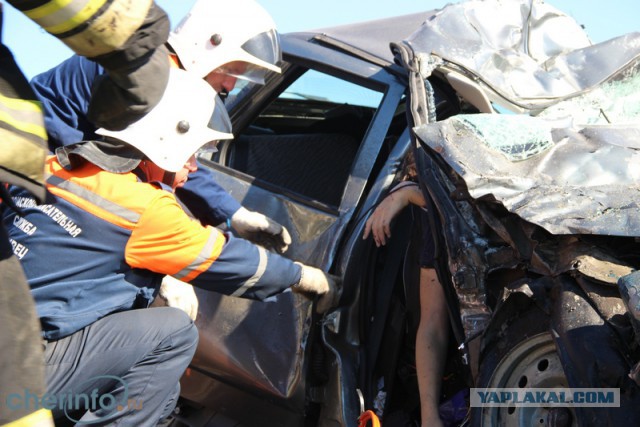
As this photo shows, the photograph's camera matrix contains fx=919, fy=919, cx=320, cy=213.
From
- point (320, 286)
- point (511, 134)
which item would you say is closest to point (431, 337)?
point (320, 286)

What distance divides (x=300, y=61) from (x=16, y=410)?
2506 mm

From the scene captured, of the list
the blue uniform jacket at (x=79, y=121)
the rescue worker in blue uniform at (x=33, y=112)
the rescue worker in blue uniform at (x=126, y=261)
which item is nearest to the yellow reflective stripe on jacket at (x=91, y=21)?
the rescue worker in blue uniform at (x=33, y=112)

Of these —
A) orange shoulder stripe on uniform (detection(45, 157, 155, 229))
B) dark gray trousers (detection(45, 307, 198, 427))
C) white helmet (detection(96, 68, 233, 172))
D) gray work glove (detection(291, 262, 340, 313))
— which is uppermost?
white helmet (detection(96, 68, 233, 172))

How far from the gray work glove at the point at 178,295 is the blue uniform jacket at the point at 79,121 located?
45 cm

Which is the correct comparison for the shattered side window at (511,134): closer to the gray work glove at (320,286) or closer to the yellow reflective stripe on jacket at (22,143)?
the gray work glove at (320,286)

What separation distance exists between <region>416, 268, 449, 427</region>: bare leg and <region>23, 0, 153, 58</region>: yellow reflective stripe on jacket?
62.6 inches

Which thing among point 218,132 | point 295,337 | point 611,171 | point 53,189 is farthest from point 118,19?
point 295,337

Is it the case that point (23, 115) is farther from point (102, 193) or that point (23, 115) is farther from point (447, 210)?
point (447, 210)

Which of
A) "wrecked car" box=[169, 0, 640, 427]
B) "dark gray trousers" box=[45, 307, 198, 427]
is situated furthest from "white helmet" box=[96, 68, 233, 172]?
"wrecked car" box=[169, 0, 640, 427]

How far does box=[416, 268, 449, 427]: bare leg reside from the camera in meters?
3.19

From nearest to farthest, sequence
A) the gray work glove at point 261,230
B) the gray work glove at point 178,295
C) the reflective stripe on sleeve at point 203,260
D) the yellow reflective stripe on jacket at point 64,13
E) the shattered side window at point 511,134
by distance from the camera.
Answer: the yellow reflective stripe on jacket at point 64,13 < the shattered side window at point 511,134 < the reflective stripe on sleeve at point 203,260 < the gray work glove at point 178,295 < the gray work glove at point 261,230

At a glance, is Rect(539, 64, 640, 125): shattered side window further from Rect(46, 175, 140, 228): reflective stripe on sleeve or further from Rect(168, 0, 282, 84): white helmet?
Rect(46, 175, 140, 228): reflective stripe on sleeve

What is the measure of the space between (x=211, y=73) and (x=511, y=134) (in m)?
1.57

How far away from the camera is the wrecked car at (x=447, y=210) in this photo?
2551 mm
